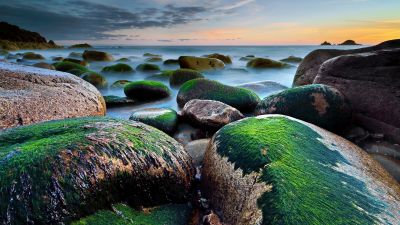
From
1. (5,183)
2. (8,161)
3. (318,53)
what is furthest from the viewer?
(318,53)

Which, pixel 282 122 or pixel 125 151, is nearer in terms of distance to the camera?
pixel 125 151

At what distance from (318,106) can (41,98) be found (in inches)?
164

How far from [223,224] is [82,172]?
115 cm

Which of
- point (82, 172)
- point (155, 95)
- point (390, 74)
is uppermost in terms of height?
point (390, 74)

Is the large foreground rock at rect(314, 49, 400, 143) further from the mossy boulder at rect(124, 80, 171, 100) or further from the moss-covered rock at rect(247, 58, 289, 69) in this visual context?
the moss-covered rock at rect(247, 58, 289, 69)

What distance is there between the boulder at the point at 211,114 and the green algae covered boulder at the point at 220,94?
1.34 meters

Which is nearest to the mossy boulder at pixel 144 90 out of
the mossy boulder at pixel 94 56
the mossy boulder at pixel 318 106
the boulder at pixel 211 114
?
the boulder at pixel 211 114

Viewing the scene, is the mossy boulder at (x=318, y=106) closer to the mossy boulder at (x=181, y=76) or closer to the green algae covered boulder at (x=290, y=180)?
the green algae covered boulder at (x=290, y=180)

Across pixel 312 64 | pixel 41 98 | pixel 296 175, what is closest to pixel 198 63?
pixel 312 64

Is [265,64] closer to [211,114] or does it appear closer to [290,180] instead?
[211,114]

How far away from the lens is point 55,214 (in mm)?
1943

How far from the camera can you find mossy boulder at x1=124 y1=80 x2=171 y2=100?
8.52 m

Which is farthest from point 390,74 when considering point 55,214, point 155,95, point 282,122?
point 155,95

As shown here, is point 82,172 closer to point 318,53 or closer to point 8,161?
point 8,161
